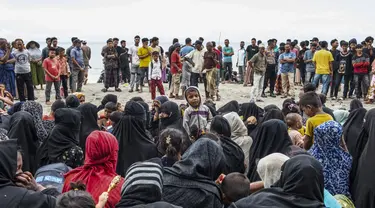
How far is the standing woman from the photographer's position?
13.9 m

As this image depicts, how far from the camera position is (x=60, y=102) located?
6.54 metres

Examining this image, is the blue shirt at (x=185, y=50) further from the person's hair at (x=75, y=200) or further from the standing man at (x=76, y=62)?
the person's hair at (x=75, y=200)

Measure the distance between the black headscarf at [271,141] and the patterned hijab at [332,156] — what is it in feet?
1.13

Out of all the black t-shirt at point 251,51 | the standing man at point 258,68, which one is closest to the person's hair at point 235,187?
the standing man at point 258,68

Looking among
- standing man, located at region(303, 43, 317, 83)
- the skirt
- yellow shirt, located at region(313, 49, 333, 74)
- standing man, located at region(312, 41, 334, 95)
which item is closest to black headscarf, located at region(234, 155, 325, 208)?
standing man, located at region(312, 41, 334, 95)

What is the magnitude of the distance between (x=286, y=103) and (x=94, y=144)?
406 centimetres

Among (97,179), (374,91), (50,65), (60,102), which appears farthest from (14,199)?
(374,91)

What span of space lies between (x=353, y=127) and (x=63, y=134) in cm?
323

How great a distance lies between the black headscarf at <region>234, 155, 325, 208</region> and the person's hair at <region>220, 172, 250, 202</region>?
14cm

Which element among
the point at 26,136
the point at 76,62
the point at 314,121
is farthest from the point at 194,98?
the point at 76,62

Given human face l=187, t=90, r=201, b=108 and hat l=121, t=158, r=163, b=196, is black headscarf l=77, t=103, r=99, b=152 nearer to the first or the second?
human face l=187, t=90, r=201, b=108

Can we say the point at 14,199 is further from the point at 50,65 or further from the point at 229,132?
the point at 50,65

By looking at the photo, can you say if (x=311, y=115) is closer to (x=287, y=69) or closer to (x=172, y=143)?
(x=172, y=143)

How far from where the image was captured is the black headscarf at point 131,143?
17.3 ft
